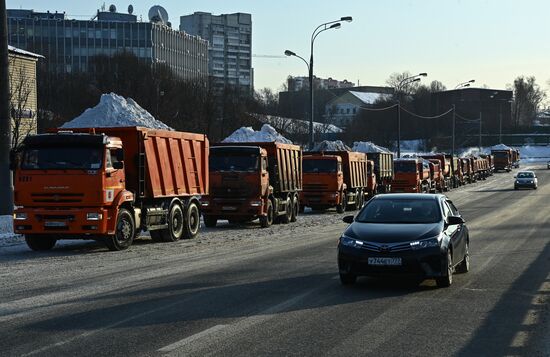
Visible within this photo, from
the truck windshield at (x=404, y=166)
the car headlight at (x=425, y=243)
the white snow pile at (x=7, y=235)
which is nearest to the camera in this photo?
the car headlight at (x=425, y=243)

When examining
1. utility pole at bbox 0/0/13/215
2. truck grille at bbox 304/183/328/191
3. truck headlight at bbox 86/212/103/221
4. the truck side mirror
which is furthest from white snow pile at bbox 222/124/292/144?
truck headlight at bbox 86/212/103/221

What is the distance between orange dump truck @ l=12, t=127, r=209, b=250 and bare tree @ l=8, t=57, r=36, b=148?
81.3ft

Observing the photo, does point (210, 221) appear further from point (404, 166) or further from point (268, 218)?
point (404, 166)

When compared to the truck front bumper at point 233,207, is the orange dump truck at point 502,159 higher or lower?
higher

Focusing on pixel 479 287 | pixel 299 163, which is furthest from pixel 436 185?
pixel 479 287

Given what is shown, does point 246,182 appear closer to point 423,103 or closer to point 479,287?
point 479,287

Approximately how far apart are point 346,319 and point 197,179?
47.3ft

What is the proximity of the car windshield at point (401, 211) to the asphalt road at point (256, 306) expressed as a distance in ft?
3.45

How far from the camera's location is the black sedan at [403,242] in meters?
11.9

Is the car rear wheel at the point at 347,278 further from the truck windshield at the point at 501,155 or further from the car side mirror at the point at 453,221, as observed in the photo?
the truck windshield at the point at 501,155

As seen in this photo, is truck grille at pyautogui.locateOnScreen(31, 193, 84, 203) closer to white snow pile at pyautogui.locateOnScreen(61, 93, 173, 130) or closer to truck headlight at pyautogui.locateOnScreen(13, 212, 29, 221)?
truck headlight at pyautogui.locateOnScreen(13, 212, 29, 221)

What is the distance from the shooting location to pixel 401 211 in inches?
525

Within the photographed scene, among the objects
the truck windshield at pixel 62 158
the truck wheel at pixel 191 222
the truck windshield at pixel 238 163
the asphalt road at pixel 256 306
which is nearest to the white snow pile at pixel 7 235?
the asphalt road at pixel 256 306

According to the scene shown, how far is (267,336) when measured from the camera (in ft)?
28.7
